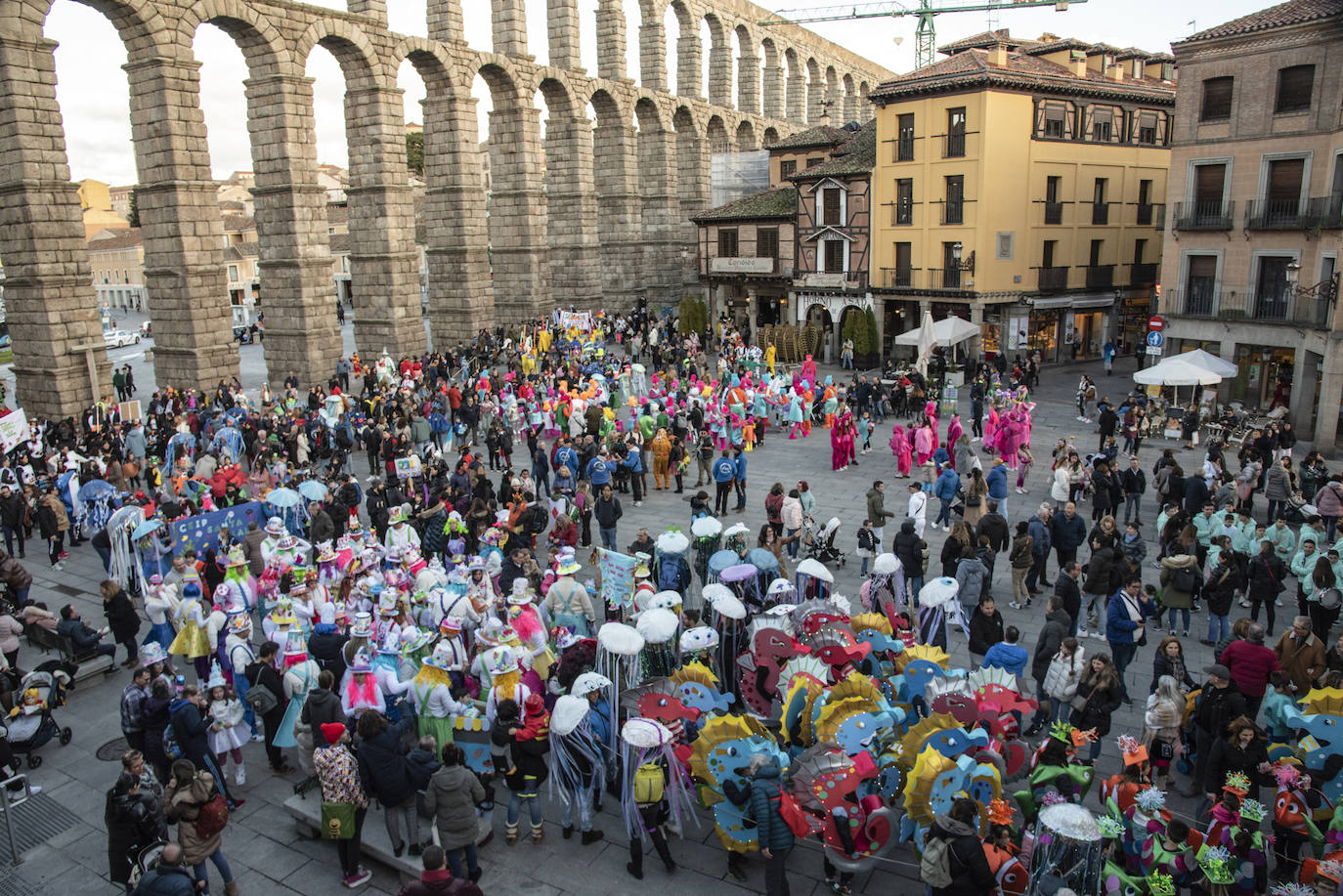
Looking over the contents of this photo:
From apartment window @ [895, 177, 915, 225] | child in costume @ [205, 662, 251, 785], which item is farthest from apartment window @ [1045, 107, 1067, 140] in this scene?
child in costume @ [205, 662, 251, 785]

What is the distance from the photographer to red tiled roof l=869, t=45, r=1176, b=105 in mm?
33812

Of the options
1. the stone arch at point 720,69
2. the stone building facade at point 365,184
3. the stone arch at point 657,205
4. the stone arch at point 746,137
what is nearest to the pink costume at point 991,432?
the stone building facade at point 365,184

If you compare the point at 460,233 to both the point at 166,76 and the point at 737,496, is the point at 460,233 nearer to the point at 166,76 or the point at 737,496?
the point at 166,76

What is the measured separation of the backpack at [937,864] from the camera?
22.1ft

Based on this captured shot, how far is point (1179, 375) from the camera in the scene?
77.3 ft

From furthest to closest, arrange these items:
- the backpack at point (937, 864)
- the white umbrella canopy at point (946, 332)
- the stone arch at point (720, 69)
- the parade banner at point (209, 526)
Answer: the stone arch at point (720, 69), the white umbrella canopy at point (946, 332), the parade banner at point (209, 526), the backpack at point (937, 864)

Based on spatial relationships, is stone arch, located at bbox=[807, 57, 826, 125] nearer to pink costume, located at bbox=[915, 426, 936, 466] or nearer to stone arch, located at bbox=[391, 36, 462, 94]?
stone arch, located at bbox=[391, 36, 462, 94]

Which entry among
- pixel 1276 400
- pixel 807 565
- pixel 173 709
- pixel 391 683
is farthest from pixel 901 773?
pixel 1276 400

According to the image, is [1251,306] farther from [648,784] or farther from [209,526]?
[209,526]

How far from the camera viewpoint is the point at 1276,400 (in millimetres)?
25359

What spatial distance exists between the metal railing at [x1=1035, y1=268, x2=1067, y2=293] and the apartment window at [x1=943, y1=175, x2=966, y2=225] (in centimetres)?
416

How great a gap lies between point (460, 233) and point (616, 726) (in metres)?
34.3

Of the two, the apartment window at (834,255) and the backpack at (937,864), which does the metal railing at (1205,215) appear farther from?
the backpack at (937,864)

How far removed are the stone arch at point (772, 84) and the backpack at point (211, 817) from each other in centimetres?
6476
